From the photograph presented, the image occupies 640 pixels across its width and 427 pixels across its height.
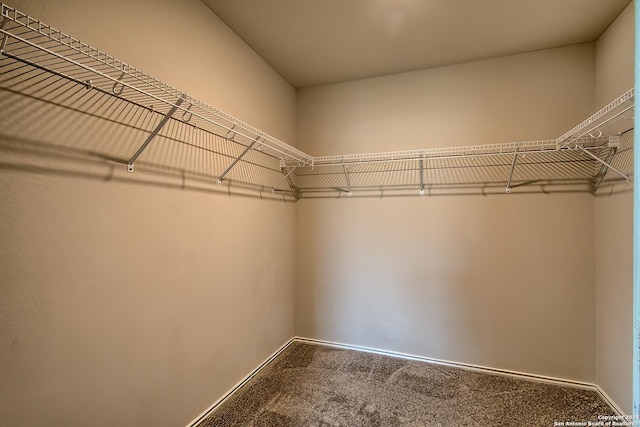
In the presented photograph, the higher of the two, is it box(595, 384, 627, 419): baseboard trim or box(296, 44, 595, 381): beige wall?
box(296, 44, 595, 381): beige wall

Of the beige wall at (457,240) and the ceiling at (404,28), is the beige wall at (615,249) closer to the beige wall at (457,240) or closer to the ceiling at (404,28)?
the beige wall at (457,240)

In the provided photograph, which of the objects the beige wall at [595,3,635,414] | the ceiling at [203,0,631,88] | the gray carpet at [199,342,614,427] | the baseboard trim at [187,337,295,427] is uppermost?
the ceiling at [203,0,631,88]

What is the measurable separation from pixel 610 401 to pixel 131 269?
3000 millimetres

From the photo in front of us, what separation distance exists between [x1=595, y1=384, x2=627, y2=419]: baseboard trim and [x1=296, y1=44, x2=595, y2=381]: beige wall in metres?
0.10

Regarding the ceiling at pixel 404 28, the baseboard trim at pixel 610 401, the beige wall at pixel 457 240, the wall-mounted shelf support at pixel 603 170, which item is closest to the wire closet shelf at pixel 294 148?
the wall-mounted shelf support at pixel 603 170

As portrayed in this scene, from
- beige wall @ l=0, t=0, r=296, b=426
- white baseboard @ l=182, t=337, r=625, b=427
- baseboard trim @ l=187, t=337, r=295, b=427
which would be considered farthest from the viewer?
white baseboard @ l=182, t=337, r=625, b=427

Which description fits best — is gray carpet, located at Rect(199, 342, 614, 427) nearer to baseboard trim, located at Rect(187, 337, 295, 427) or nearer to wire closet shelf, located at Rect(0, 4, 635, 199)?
baseboard trim, located at Rect(187, 337, 295, 427)

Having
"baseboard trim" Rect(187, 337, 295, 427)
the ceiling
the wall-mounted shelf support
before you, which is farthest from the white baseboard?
the ceiling

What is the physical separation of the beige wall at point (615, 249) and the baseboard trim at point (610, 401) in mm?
29

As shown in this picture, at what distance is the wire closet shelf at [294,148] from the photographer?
3.44 feet

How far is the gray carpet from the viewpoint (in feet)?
5.62

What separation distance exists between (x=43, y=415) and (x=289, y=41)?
2.43 metres

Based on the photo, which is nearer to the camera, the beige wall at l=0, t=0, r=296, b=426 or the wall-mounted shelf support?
the beige wall at l=0, t=0, r=296, b=426

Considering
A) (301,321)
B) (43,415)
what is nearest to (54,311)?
(43,415)
